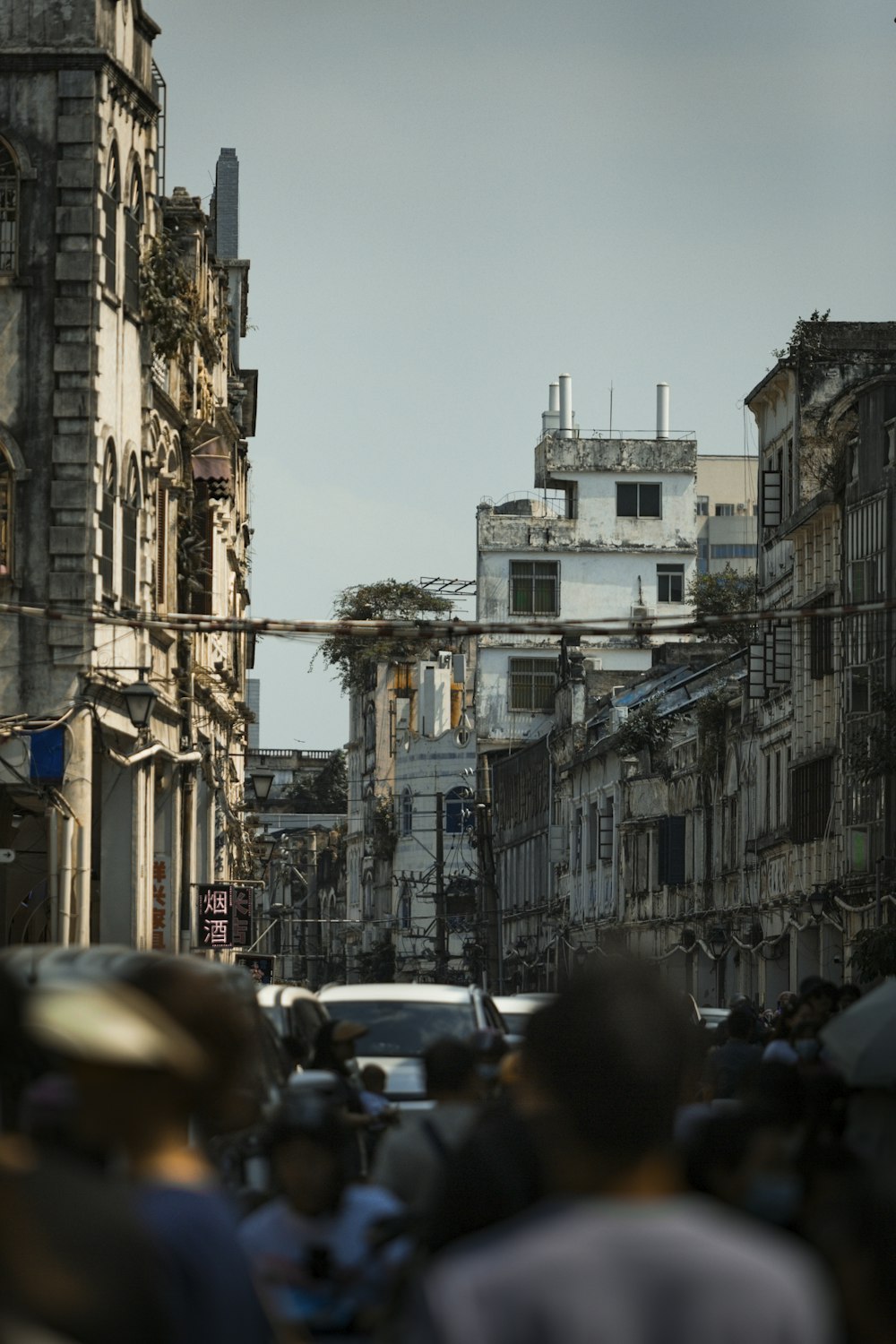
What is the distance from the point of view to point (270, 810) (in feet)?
468

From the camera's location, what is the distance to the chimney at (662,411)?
88438 mm

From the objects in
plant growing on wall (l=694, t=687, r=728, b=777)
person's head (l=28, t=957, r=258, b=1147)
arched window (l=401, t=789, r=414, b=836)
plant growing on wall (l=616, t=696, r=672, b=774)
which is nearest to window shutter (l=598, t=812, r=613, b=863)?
plant growing on wall (l=616, t=696, r=672, b=774)

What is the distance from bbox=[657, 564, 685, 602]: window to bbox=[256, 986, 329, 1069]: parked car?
71057 millimetres

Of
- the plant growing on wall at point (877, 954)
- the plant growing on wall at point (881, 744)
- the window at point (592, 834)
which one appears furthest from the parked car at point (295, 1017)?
the window at point (592, 834)

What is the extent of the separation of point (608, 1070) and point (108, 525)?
27.2 meters

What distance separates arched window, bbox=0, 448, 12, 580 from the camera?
29.5 metres

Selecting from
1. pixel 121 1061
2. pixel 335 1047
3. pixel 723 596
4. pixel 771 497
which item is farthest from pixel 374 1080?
pixel 723 596

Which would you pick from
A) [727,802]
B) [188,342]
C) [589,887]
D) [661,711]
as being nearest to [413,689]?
[589,887]

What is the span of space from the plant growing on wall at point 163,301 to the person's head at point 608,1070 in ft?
96.7

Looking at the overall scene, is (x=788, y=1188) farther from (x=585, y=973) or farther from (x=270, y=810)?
(x=270, y=810)

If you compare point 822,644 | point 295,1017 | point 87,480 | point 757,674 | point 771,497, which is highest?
point 771,497

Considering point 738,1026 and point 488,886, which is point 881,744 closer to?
point 738,1026

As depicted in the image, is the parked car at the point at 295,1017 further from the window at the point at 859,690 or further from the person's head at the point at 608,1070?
the window at the point at 859,690

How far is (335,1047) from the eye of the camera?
46.3ft
